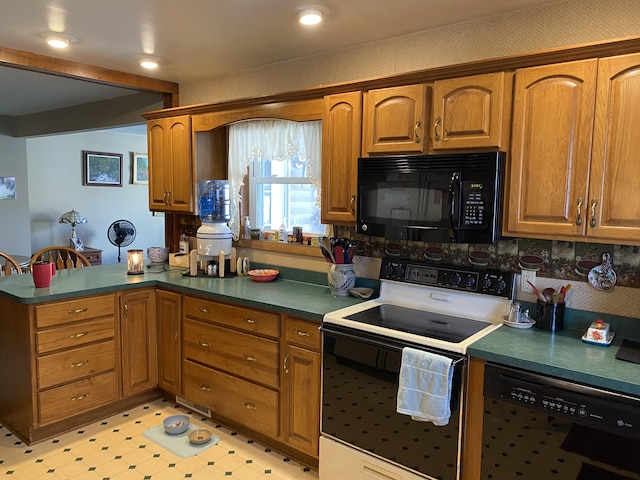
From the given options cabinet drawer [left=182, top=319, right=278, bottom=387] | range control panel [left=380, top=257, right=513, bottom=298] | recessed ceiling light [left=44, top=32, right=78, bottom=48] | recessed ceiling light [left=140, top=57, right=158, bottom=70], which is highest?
recessed ceiling light [left=140, top=57, right=158, bottom=70]

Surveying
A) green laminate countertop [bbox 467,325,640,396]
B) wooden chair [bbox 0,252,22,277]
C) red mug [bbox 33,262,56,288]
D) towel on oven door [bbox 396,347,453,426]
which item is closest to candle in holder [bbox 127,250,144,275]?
red mug [bbox 33,262,56,288]

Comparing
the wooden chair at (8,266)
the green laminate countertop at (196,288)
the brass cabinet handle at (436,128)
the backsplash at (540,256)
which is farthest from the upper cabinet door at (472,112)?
the wooden chair at (8,266)

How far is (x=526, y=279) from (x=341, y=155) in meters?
1.18

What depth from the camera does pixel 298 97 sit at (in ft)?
9.68

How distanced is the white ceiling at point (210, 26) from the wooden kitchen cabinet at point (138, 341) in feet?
5.31

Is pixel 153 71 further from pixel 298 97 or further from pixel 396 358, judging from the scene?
pixel 396 358

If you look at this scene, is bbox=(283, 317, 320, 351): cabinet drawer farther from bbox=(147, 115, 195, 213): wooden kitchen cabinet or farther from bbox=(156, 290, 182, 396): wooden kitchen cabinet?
bbox=(147, 115, 195, 213): wooden kitchen cabinet

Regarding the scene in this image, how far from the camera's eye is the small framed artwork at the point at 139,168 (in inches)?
294

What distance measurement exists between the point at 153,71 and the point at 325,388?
2745mm

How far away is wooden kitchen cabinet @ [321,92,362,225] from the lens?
267 cm

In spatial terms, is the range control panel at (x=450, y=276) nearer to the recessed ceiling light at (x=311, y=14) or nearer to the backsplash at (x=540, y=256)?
the backsplash at (x=540, y=256)

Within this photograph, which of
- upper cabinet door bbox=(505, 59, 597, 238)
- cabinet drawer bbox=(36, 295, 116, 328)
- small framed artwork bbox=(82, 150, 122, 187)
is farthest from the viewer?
small framed artwork bbox=(82, 150, 122, 187)

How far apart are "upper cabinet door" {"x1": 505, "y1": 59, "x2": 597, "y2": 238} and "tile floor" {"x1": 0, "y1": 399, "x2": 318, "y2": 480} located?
69.6 inches

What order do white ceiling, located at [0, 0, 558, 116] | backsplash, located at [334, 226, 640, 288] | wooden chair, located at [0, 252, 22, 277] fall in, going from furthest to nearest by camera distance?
1. wooden chair, located at [0, 252, 22, 277]
2. white ceiling, located at [0, 0, 558, 116]
3. backsplash, located at [334, 226, 640, 288]
